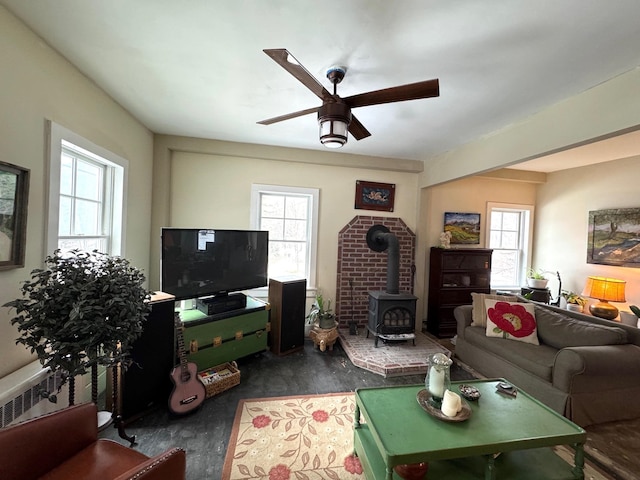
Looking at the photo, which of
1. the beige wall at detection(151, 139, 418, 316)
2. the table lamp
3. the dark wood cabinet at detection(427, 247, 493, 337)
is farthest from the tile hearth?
the table lamp

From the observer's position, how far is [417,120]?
266cm

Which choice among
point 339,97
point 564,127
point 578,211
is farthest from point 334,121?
point 578,211

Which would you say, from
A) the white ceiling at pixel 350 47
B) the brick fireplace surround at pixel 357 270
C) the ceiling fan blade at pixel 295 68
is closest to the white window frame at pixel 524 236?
the brick fireplace surround at pixel 357 270

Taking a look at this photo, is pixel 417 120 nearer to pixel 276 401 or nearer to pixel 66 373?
pixel 276 401

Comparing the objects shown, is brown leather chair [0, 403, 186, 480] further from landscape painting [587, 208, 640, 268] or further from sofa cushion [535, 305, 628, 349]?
landscape painting [587, 208, 640, 268]

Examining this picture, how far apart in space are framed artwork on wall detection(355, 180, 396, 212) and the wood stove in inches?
25.9

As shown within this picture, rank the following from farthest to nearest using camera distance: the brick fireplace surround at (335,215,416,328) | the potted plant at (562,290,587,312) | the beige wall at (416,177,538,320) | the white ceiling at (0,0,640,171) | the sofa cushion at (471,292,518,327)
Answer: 1. the beige wall at (416,177,538,320)
2. the brick fireplace surround at (335,215,416,328)
3. the potted plant at (562,290,587,312)
4. the sofa cushion at (471,292,518,327)
5. the white ceiling at (0,0,640,171)

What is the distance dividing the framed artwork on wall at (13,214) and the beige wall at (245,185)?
70.7 inches

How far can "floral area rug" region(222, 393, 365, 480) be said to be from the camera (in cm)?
167

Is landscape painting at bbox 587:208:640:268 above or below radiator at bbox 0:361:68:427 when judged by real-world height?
above

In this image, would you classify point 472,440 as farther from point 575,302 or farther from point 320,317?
point 575,302

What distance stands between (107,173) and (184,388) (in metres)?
2.09

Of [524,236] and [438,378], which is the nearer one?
[438,378]

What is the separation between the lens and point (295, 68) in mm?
1361
